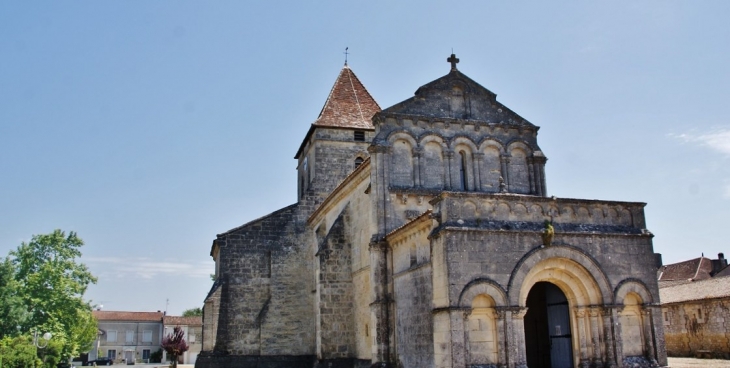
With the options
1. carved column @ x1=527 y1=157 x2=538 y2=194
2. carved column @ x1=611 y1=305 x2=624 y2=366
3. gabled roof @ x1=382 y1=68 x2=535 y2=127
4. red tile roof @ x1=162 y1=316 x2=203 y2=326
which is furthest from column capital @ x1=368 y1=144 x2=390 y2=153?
red tile roof @ x1=162 y1=316 x2=203 y2=326

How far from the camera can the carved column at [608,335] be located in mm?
14938

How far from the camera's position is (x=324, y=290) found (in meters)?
21.9

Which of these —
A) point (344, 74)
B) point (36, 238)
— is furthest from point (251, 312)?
point (36, 238)

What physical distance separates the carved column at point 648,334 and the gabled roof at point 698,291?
1441 centimetres

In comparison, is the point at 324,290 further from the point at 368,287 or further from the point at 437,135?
the point at 437,135

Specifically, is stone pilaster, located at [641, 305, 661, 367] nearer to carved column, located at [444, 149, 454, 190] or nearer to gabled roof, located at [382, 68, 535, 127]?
carved column, located at [444, 149, 454, 190]

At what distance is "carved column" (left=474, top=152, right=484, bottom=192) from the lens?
2044cm

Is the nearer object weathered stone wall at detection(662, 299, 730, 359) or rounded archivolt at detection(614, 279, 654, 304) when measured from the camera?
rounded archivolt at detection(614, 279, 654, 304)

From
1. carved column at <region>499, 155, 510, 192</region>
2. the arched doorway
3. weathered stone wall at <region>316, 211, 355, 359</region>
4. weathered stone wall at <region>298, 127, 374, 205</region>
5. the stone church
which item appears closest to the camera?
the stone church

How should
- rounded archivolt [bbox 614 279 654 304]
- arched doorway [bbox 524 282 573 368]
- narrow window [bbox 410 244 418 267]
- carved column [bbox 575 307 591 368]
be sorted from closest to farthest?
carved column [bbox 575 307 591 368], rounded archivolt [bbox 614 279 654 304], arched doorway [bbox 524 282 573 368], narrow window [bbox 410 244 418 267]

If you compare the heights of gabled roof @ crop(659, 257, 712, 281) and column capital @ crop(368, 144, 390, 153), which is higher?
column capital @ crop(368, 144, 390, 153)

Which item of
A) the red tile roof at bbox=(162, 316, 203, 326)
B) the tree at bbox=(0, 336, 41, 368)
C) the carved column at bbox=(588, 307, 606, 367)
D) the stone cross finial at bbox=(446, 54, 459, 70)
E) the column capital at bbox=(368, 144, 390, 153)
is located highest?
the stone cross finial at bbox=(446, 54, 459, 70)

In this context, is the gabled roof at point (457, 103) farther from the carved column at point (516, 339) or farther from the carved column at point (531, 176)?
the carved column at point (516, 339)

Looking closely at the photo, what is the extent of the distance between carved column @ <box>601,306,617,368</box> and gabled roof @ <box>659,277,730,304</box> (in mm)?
15572
